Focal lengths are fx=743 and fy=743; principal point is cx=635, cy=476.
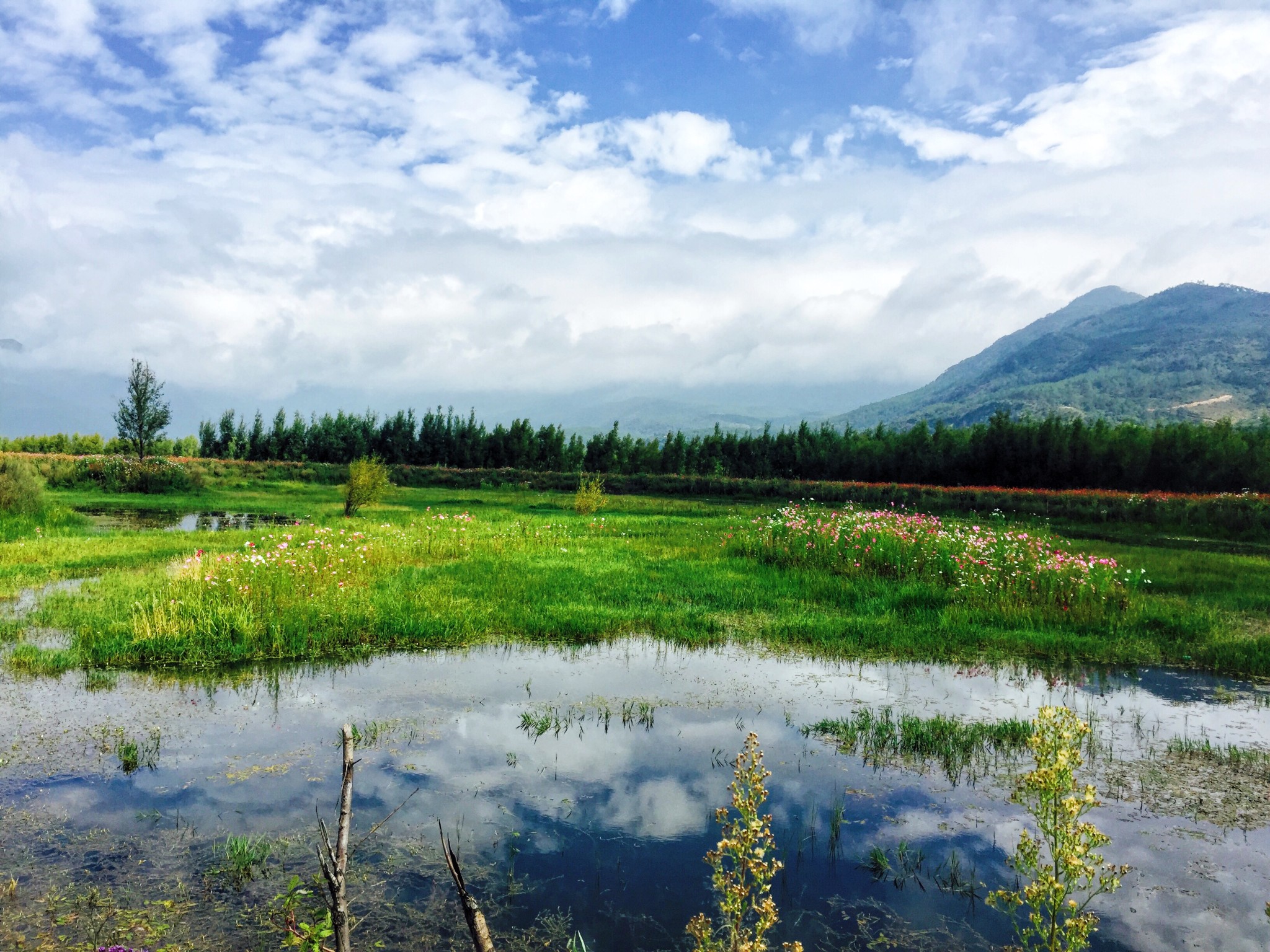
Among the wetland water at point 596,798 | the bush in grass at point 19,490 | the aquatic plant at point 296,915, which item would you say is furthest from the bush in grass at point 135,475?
the aquatic plant at point 296,915

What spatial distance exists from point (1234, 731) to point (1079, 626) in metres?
4.90

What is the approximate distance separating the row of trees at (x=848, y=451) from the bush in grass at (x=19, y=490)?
20.0 m

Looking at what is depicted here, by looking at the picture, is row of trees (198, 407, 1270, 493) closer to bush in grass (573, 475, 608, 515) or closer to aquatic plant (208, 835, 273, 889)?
bush in grass (573, 475, 608, 515)

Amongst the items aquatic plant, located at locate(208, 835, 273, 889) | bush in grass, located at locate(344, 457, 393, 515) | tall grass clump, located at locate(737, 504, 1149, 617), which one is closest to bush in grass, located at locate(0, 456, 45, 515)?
bush in grass, located at locate(344, 457, 393, 515)

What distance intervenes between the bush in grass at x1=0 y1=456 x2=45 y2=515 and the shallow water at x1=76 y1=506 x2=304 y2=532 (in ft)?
5.86

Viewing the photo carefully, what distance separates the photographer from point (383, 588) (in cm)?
1511

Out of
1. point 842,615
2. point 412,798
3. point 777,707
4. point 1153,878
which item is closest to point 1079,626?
point 842,615

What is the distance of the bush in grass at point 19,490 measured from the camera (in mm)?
25391

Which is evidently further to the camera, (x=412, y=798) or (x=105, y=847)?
(x=412, y=798)

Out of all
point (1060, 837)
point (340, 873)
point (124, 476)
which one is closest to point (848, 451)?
point (124, 476)

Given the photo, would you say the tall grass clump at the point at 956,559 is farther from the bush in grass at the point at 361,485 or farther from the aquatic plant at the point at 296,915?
the bush in grass at the point at 361,485

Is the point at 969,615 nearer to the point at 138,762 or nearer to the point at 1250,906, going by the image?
the point at 1250,906

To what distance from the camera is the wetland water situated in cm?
530

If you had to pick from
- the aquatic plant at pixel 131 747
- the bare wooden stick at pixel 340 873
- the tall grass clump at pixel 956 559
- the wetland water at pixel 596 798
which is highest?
the bare wooden stick at pixel 340 873
